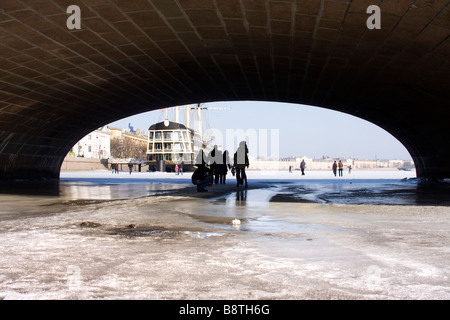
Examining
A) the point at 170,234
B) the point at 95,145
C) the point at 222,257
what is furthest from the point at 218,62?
the point at 95,145

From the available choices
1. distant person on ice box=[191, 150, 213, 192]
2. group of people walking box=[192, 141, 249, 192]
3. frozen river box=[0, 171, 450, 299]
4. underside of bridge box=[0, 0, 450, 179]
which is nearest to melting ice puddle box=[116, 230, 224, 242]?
frozen river box=[0, 171, 450, 299]

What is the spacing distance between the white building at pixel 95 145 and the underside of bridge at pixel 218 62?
3189 inches

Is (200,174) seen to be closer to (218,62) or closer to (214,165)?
(214,165)

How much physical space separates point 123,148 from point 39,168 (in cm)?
8853

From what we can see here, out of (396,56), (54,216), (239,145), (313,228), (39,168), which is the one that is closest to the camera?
(313,228)

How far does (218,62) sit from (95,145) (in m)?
101

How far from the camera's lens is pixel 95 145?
112m

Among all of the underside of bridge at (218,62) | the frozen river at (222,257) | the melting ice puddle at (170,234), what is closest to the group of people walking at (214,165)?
the underside of bridge at (218,62)

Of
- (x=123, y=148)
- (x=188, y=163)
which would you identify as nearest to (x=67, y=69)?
(x=188, y=163)

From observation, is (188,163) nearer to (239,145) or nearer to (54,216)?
(239,145)

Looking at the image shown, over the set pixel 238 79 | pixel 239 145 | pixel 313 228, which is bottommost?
pixel 313 228

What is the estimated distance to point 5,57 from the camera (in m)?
14.0

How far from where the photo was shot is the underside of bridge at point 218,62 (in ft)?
35.9

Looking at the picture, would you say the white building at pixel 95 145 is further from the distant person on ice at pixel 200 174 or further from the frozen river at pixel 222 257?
the frozen river at pixel 222 257
